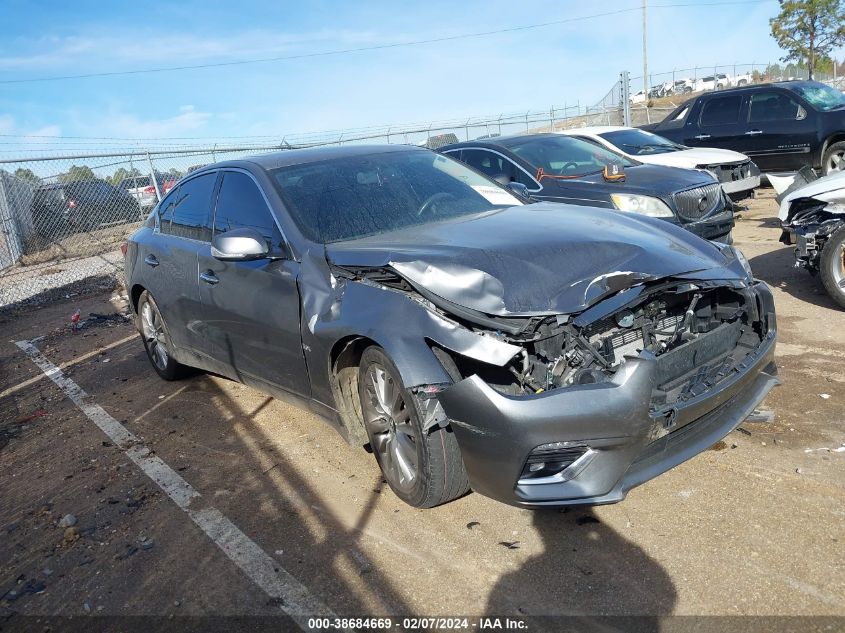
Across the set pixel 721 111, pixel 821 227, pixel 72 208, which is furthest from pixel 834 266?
pixel 72 208

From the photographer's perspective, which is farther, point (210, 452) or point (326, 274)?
point (210, 452)

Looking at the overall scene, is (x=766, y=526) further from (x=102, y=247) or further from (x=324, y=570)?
(x=102, y=247)

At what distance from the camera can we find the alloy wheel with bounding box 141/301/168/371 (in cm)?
589

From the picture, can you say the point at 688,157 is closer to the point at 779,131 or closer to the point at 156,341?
the point at 779,131

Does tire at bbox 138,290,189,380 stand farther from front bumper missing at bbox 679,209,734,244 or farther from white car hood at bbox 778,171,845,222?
white car hood at bbox 778,171,845,222

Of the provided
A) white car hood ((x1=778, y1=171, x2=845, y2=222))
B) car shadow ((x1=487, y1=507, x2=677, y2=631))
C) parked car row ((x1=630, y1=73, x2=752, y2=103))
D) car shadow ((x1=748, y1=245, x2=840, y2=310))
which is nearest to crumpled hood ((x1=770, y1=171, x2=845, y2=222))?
white car hood ((x1=778, y1=171, x2=845, y2=222))

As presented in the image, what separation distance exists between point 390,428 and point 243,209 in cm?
183

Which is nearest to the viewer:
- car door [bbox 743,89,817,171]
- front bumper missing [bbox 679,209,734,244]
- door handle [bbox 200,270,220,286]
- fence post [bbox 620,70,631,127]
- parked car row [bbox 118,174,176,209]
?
door handle [bbox 200,270,220,286]

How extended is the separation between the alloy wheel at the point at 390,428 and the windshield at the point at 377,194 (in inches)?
36.2

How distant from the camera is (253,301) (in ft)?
13.7

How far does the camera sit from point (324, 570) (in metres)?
3.12

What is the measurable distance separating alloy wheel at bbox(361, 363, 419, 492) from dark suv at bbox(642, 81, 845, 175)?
436 inches

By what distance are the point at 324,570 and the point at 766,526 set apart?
1.94 metres

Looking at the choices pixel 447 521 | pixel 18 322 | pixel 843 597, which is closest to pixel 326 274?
pixel 447 521
